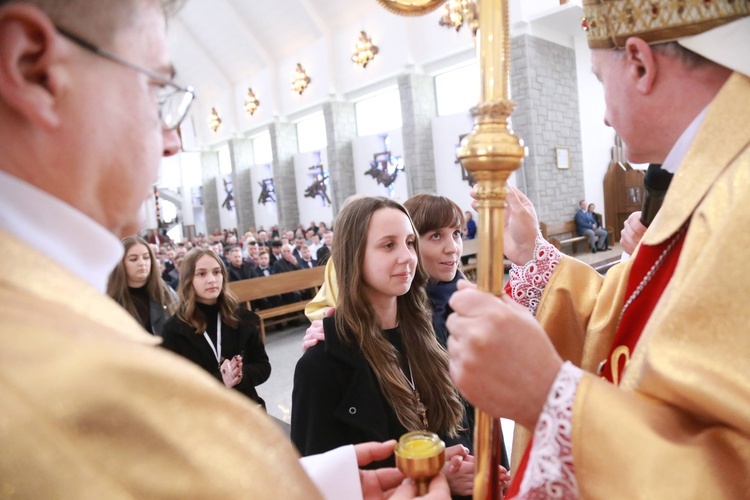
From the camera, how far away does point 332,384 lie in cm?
162

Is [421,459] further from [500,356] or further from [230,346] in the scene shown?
[230,346]

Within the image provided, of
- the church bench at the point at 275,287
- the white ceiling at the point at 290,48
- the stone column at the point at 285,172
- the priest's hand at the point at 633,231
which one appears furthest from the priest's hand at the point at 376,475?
the stone column at the point at 285,172

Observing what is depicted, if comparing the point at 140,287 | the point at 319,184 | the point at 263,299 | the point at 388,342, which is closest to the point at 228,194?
the point at 319,184

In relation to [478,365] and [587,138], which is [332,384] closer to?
[478,365]

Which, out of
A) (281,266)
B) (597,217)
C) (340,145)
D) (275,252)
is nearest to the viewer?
(281,266)

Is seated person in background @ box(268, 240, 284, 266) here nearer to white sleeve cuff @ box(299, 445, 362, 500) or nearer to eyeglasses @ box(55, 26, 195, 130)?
white sleeve cuff @ box(299, 445, 362, 500)

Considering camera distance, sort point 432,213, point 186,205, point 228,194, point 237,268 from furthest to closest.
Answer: point 186,205 → point 228,194 → point 237,268 → point 432,213

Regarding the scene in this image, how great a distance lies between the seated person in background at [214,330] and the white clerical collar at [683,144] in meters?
2.44

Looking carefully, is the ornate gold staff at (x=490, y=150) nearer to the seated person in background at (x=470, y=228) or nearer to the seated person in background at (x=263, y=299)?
the seated person in background at (x=263, y=299)

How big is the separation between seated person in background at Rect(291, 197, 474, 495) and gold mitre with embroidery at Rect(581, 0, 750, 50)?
1036 mm

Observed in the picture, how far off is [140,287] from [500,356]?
3313 millimetres

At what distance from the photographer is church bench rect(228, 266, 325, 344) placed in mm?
6438

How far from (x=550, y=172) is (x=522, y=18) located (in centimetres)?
308

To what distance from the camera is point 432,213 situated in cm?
265
